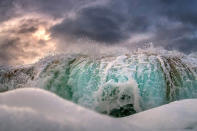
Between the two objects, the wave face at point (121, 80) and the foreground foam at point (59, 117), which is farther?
the wave face at point (121, 80)

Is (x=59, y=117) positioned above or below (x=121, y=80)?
below

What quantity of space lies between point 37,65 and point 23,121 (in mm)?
7519

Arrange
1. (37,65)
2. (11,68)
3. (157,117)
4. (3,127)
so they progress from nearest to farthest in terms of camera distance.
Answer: (3,127) < (157,117) < (37,65) < (11,68)

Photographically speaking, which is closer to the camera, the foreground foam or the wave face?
the foreground foam

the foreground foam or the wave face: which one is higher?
the wave face

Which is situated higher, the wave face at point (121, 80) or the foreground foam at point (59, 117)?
the wave face at point (121, 80)

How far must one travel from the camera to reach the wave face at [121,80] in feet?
23.5

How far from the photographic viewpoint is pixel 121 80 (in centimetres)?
741

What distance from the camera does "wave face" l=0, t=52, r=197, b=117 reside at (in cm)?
717

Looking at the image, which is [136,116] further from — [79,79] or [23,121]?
[79,79]

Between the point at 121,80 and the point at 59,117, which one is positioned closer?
the point at 59,117

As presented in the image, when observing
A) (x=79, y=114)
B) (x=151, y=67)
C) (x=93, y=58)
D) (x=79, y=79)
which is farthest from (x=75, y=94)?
(x=79, y=114)

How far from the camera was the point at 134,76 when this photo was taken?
748 centimetres

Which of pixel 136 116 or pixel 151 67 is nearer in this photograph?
pixel 136 116
